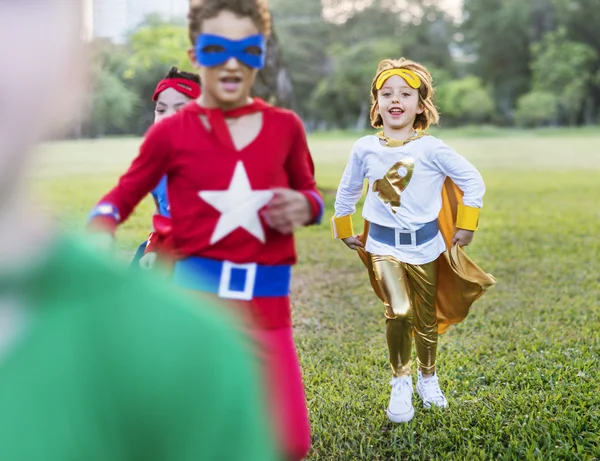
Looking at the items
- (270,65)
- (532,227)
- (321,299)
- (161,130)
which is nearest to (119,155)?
(270,65)

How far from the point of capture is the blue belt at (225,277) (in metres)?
2.07

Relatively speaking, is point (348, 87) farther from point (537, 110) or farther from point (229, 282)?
point (229, 282)

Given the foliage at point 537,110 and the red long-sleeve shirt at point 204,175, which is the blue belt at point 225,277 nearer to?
the red long-sleeve shirt at point 204,175

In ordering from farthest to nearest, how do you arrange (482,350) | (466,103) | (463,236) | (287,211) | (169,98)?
(466,103), (482,350), (463,236), (169,98), (287,211)

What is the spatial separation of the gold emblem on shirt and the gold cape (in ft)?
0.90

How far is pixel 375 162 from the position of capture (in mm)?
3660

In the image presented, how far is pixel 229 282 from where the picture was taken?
2078 mm

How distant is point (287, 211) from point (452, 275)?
2.20 metres

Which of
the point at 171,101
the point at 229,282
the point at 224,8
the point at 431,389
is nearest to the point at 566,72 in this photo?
the point at 431,389

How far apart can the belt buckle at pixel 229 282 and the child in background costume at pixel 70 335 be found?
1455mm

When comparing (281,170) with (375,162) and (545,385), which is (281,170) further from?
(545,385)

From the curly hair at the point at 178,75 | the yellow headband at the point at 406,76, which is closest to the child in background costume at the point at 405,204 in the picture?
the yellow headband at the point at 406,76

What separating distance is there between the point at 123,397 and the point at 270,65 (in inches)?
420

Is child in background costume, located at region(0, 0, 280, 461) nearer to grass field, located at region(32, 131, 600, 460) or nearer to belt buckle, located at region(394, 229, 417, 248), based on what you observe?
A: grass field, located at region(32, 131, 600, 460)
